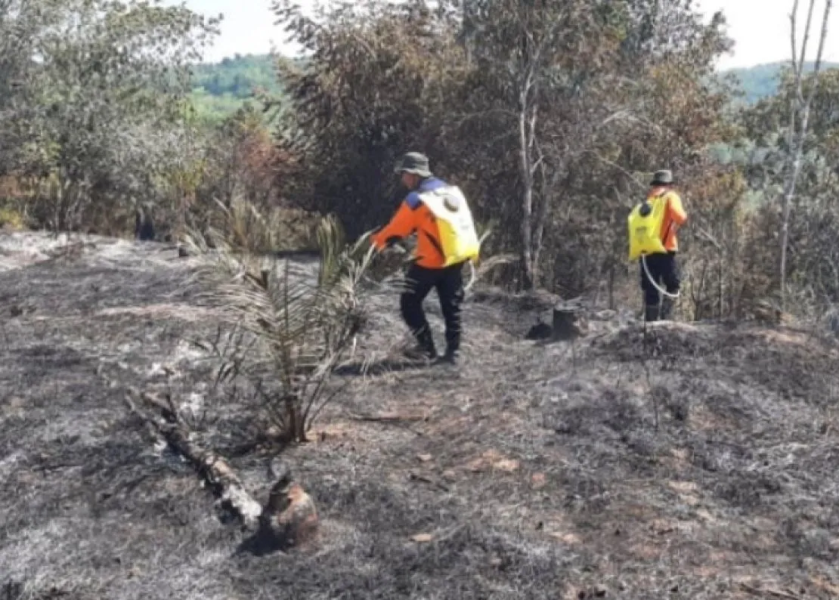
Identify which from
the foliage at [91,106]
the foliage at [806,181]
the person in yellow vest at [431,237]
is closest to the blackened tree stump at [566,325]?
the person in yellow vest at [431,237]

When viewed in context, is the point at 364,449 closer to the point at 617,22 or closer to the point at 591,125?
the point at 591,125

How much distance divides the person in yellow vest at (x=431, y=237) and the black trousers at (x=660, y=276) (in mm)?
2267

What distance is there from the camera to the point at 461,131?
55.0 feet

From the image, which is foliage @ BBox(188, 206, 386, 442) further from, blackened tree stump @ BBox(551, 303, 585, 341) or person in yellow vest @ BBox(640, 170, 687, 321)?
person in yellow vest @ BBox(640, 170, 687, 321)

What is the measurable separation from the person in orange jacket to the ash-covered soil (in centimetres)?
27

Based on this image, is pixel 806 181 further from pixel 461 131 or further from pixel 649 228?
pixel 649 228

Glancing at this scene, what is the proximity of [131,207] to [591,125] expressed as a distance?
10.2 metres

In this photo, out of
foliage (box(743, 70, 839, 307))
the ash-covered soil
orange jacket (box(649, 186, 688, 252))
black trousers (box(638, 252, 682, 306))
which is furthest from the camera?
foliage (box(743, 70, 839, 307))

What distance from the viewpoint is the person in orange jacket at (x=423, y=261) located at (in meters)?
7.34

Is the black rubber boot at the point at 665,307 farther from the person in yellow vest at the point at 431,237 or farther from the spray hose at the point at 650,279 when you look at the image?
the person in yellow vest at the point at 431,237

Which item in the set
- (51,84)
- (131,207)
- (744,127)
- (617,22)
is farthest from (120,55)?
(744,127)

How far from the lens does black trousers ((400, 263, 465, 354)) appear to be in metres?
7.74

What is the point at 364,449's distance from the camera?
6.14 meters

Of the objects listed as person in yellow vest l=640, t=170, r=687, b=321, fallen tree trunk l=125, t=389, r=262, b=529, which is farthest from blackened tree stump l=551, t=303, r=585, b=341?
fallen tree trunk l=125, t=389, r=262, b=529
